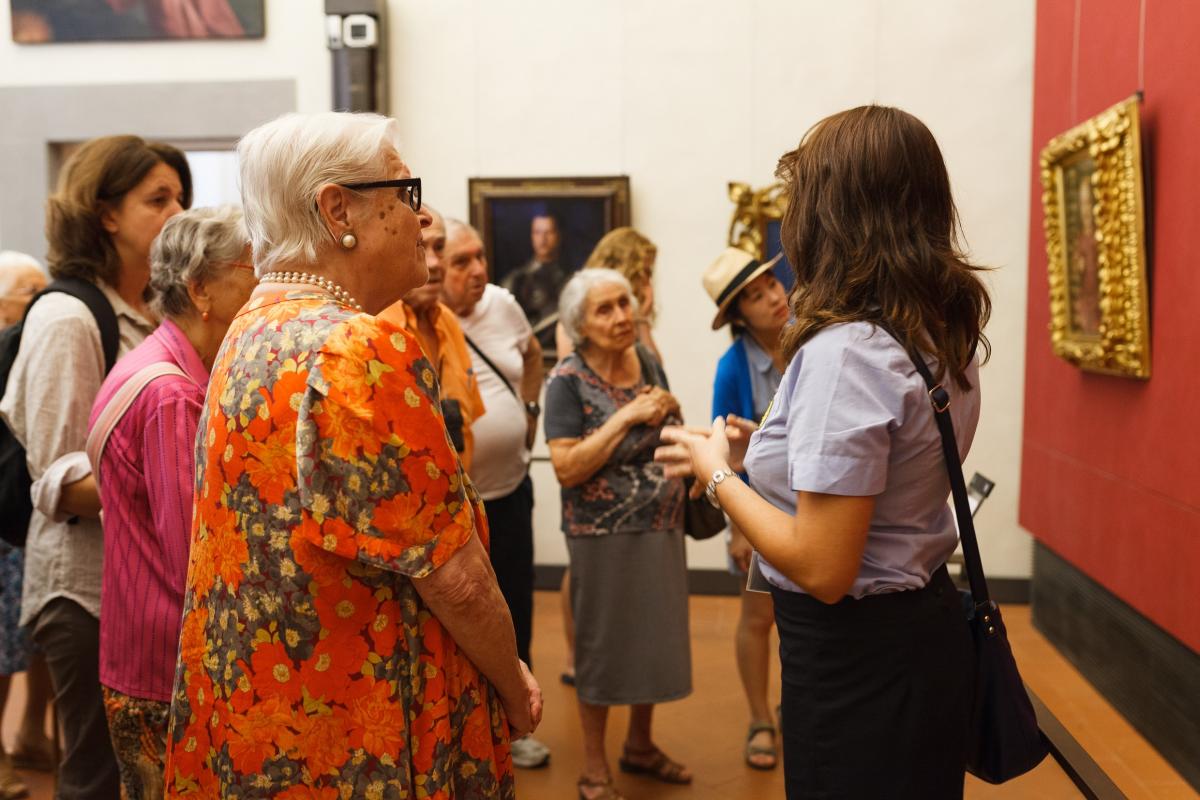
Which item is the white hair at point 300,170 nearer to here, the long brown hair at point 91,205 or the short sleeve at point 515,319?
the long brown hair at point 91,205

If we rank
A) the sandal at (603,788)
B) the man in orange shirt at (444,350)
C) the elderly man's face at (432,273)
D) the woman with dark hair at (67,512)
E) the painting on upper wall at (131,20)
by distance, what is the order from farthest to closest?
1. the painting on upper wall at (131,20)
2. the sandal at (603,788)
3. the elderly man's face at (432,273)
4. the man in orange shirt at (444,350)
5. the woman with dark hair at (67,512)

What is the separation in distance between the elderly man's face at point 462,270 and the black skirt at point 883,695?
2565 mm

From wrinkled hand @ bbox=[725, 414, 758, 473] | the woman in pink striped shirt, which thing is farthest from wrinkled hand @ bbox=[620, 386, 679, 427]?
the woman in pink striped shirt

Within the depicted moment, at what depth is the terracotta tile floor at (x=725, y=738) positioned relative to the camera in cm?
440

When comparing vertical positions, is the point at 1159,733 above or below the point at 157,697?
below

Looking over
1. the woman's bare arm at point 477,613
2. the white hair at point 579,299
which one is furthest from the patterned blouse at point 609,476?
the woman's bare arm at point 477,613

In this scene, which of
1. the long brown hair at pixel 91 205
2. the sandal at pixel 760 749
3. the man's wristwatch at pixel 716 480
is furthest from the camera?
the sandal at pixel 760 749

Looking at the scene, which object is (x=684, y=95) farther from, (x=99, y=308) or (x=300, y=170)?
(x=300, y=170)

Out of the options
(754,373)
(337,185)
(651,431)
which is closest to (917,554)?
(337,185)

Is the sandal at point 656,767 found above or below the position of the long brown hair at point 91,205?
below

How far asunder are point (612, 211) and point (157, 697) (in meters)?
5.85

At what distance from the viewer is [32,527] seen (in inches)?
118

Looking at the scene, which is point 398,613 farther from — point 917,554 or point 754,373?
point 754,373

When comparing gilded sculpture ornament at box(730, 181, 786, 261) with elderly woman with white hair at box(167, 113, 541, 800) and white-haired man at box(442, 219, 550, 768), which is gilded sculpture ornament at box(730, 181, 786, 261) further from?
elderly woman with white hair at box(167, 113, 541, 800)
